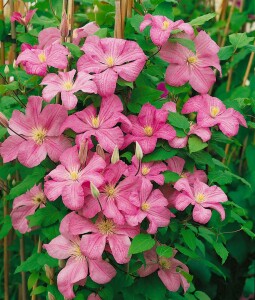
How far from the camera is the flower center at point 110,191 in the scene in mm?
1161

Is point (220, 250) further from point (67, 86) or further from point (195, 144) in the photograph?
point (67, 86)

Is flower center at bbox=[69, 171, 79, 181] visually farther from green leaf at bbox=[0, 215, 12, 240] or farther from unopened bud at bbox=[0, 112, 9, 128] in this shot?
green leaf at bbox=[0, 215, 12, 240]

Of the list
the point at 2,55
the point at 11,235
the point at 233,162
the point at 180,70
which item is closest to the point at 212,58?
the point at 180,70

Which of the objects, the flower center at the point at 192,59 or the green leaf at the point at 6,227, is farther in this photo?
the green leaf at the point at 6,227

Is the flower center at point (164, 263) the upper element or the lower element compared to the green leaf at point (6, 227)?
upper

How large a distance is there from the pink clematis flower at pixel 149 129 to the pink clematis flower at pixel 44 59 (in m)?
0.17

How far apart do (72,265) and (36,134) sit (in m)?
0.26

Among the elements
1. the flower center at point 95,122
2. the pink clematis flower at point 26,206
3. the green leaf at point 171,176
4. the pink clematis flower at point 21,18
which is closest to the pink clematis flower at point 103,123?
the flower center at point 95,122

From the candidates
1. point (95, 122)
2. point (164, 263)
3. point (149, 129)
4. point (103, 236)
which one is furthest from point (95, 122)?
point (164, 263)

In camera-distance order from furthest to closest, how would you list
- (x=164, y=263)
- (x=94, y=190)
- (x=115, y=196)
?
(x=164, y=263), (x=115, y=196), (x=94, y=190)

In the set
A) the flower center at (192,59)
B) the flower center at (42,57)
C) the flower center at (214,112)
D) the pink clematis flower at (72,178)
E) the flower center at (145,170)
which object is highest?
the flower center at (42,57)

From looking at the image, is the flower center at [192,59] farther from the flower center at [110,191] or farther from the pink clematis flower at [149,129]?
the flower center at [110,191]

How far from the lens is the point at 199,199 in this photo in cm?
119

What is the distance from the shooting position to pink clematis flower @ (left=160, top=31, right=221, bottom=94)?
1244 mm
